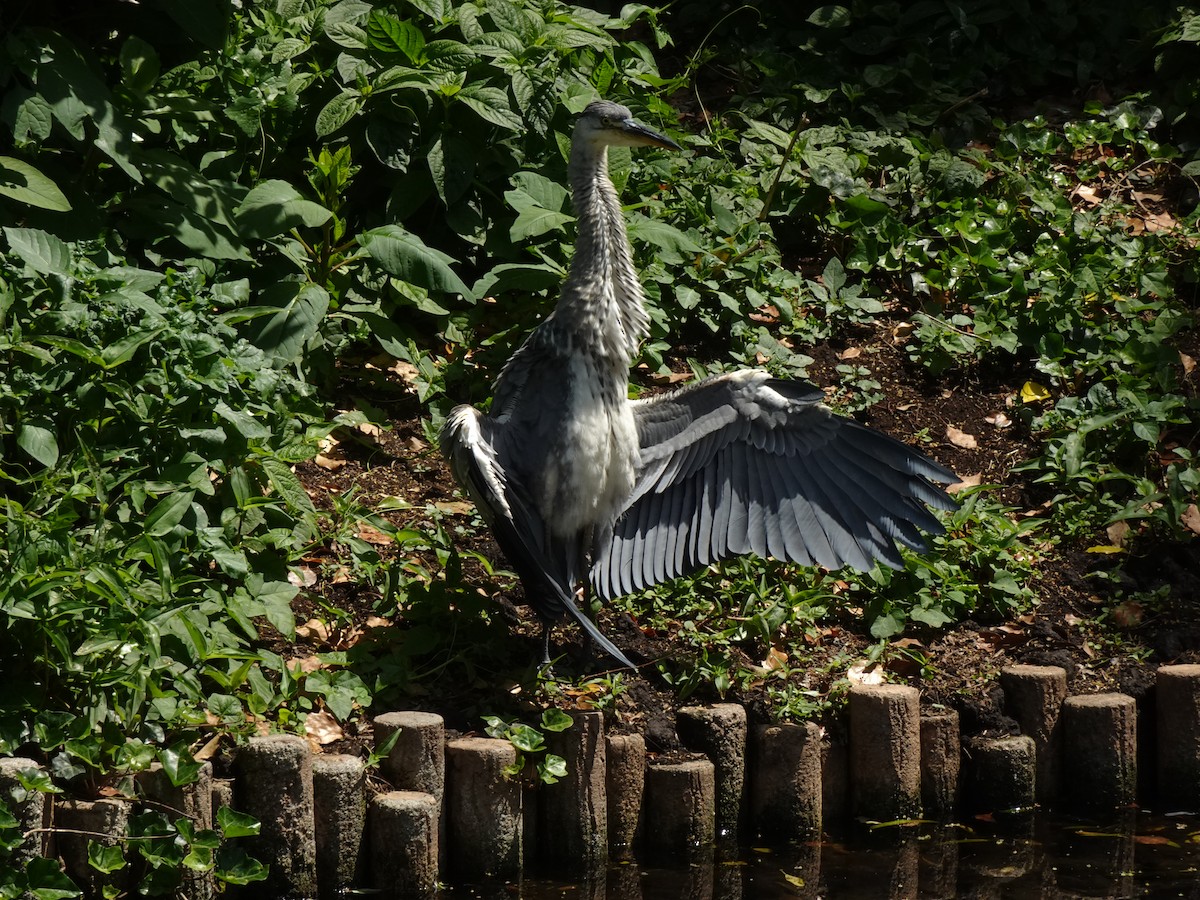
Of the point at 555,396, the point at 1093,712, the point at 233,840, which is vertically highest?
the point at 555,396

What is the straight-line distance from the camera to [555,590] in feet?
13.0

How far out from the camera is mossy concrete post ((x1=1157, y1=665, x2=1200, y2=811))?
4.22 metres

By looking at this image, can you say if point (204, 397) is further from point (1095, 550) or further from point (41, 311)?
point (1095, 550)

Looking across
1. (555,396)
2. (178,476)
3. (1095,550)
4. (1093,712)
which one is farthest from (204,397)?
(1095,550)

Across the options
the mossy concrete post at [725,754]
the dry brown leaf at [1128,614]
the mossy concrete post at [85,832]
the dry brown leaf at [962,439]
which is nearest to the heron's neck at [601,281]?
the mossy concrete post at [725,754]

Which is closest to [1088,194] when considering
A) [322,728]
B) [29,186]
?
[322,728]

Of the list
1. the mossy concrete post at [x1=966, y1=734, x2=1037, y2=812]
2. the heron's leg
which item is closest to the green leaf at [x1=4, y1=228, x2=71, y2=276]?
the heron's leg

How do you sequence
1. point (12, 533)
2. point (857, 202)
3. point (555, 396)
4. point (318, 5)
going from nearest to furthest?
1. point (12, 533)
2. point (555, 396)
3. point (318, 5)
4. point (857, 202)

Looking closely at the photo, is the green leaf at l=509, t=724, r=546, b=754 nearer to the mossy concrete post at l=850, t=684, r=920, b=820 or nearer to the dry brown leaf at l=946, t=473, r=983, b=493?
the mossy concrete post at l=850, t=684, r=920, b=820

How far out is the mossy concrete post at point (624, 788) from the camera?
3.83m

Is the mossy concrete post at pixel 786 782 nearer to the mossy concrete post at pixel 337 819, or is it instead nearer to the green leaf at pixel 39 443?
the mossy concrete post at pixel 337 819

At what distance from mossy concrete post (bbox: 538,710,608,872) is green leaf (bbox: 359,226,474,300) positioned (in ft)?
5.32

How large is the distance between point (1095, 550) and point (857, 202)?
1861 mm

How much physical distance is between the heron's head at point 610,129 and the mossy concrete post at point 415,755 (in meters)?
2.00
